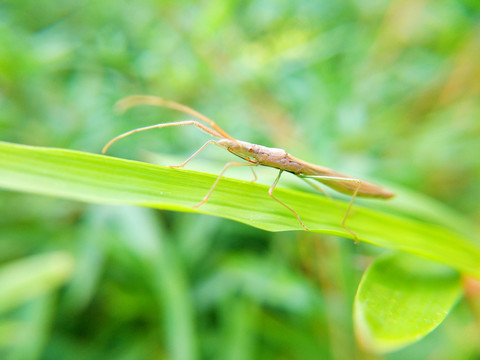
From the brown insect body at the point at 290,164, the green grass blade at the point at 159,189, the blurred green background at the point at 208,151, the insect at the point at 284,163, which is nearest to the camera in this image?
the green grass blade at the point at 159,189

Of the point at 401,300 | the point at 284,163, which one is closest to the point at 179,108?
the point at 284,163

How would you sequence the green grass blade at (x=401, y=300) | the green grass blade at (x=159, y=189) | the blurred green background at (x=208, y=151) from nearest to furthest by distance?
the green grass blade at (x=401, y=300) → the green grass blade at (x=159, y=189) → the blurred green background at (x=208, y=151)

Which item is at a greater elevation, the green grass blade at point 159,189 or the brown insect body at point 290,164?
the brown insect body at point 290,164

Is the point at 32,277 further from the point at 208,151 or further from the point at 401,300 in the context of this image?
the point at 401,300

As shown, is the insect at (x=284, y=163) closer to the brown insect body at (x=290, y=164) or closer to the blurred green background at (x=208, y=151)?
the brown insect body at (x=290, y=164)

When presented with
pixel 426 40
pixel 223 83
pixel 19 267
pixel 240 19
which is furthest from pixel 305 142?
pixel 19 267

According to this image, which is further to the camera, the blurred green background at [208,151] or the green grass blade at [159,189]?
the blurred green background at [208,151]

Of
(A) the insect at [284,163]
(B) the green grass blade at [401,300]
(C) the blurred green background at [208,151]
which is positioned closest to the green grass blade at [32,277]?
(C) the blurred green background at [208,151]

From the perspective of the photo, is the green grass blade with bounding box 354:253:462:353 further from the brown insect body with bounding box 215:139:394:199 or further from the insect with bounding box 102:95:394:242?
the brown insect body with bounding box 215:139:394:199
